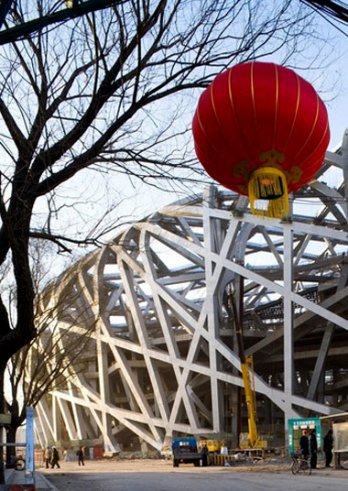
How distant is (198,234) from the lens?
168ft

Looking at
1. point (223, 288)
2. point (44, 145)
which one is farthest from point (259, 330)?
point (44, 145)

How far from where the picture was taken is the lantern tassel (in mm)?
6859

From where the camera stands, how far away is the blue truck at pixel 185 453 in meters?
35.2

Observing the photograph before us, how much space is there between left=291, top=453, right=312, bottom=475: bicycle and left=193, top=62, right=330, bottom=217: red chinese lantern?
16.3 metres

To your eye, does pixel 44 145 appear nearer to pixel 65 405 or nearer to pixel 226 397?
pixel 226 397

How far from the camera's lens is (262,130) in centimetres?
645

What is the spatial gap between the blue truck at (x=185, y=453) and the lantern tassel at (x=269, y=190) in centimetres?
3008

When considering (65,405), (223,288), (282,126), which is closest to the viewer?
(282,126)

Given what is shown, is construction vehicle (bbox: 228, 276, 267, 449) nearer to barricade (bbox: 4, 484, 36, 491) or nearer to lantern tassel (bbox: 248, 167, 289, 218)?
lantern tassel (bbox: 248, 167, 289, 218)

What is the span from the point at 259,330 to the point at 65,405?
899 inches

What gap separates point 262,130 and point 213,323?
37.8 m

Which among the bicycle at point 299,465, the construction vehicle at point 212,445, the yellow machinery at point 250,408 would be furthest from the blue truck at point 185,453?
the bicycle at point 299,465

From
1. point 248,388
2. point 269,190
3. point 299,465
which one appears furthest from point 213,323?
point 269,190

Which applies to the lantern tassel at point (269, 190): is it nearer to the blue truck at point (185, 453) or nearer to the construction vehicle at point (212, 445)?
the blue truck at point (185, 453)
